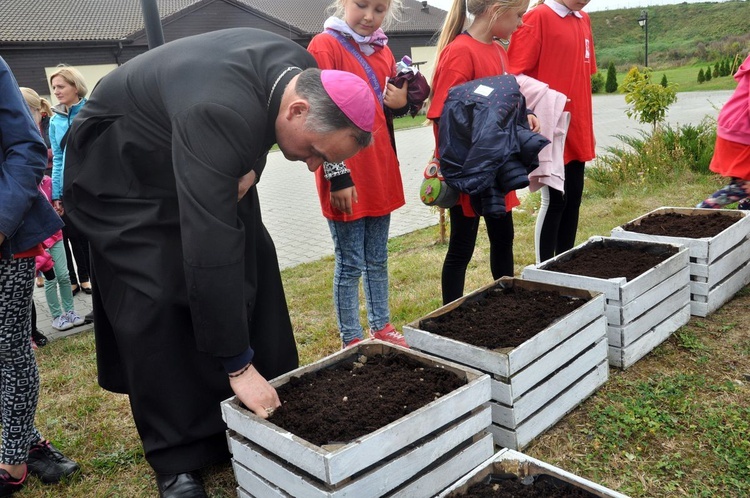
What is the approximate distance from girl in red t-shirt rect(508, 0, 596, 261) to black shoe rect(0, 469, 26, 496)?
310 cm

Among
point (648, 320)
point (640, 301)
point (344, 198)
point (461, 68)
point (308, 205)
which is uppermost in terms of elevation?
point (461, 68)

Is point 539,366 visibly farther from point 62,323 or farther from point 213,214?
point 62,323

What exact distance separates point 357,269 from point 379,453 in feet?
4.87

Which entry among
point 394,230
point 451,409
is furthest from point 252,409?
point 394,230

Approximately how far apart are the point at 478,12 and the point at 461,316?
1686 mm

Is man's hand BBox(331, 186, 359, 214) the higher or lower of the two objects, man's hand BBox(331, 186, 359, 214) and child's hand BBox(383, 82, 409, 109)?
the lower

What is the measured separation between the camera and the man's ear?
1.94 metres

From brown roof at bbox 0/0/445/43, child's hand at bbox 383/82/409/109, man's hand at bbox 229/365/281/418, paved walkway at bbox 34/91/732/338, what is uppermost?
brown roof at bbox 0/0/445/43

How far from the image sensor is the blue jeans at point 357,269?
323cm

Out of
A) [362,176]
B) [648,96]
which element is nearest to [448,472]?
[362,176]

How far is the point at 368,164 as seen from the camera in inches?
125

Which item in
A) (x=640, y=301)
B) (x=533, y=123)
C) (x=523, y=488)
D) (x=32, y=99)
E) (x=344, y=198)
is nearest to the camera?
(x=523, y=488)

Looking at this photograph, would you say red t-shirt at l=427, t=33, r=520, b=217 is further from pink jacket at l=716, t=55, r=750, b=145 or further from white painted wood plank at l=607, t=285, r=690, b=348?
pink jacket at l=716, t=55, r=750, b=145

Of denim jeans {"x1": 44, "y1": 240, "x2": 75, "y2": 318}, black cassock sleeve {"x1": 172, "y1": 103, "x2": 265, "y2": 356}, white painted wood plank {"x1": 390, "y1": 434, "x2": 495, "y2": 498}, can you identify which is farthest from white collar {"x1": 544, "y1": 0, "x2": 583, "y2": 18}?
denim jeans {"x1": 44, "y1": 240, "x2": 75, "y2": 318}
